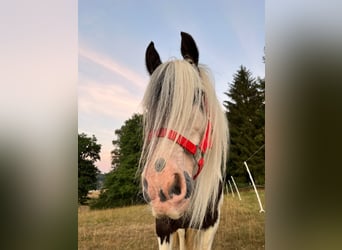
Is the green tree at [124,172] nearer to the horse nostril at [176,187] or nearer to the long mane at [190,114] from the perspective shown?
the long mane at [190,114]

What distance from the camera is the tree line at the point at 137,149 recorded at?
7.22 ft

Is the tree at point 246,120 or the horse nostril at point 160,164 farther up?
the tree at point 246,120

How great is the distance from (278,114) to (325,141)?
256 millimetres

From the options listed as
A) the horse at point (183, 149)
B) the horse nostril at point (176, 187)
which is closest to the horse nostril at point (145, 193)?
the horse at point (183, 149)

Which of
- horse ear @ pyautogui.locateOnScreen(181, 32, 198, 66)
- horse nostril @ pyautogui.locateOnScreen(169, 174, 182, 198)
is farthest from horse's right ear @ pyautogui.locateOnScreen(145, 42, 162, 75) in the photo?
horse nostril @ pyautogui.locateOnScreen(169, 174, 182, 198)

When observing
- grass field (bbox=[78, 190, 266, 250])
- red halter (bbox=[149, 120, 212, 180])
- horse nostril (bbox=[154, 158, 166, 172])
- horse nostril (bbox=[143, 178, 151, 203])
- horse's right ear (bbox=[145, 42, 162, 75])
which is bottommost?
grass field (bbox=[78, 190, 266, 250])

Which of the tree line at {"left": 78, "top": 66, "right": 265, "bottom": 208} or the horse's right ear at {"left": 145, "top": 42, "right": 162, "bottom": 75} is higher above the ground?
the horse's right ear at {"left": 145, "top": 42, "right": 162, "bottom": 75}

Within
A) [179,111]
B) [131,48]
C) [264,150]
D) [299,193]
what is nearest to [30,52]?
[131,48]

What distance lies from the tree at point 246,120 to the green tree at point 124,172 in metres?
0.48

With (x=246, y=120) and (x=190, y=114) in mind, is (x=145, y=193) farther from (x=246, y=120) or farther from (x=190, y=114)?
(x=246, y=120)

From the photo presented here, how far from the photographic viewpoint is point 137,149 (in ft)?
7.26

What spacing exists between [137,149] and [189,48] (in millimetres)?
571

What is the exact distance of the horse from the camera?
213 centimetres

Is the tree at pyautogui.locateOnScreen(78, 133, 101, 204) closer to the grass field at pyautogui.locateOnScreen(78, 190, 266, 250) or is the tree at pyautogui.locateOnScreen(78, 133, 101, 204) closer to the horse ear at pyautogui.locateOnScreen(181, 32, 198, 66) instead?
the grass field at pyautogui.locateOnScreen(78, 190, 266, 250)
